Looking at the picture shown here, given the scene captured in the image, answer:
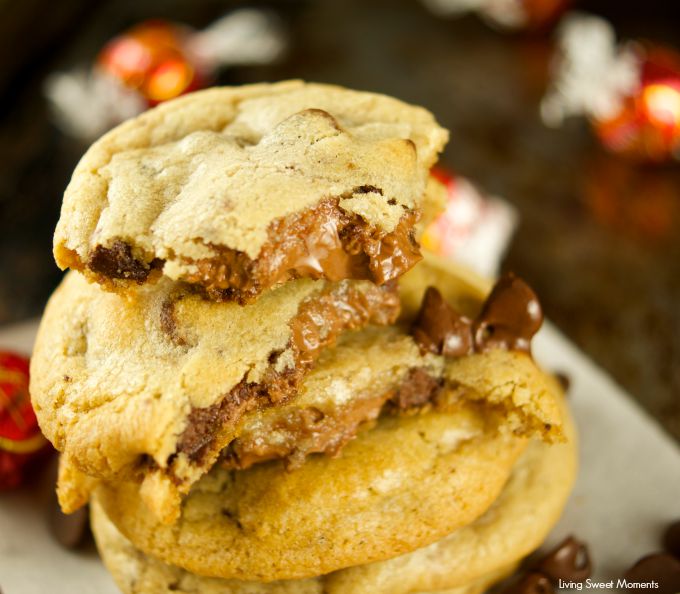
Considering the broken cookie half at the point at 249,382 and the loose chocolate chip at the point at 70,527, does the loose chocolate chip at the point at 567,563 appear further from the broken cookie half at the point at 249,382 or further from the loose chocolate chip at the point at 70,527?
the loose chocolate chip at the point at 70,527

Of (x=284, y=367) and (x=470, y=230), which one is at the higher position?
(x=284, y=367)

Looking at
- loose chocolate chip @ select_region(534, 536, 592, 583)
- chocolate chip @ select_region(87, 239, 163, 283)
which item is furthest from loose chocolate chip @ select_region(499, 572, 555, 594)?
chocolate chip @ select_region(87, 239, 163, 283)

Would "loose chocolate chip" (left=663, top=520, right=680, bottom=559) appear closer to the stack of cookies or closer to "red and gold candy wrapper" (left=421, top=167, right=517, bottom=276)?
the stack of cookies

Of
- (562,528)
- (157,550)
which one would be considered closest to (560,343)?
(562,528)

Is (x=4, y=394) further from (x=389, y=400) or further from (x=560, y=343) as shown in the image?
(x=560, y=343)

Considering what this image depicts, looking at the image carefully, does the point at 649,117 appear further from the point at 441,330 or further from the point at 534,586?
the point at 534,586

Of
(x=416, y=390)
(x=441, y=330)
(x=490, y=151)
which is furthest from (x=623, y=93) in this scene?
(x=416, y=390)
